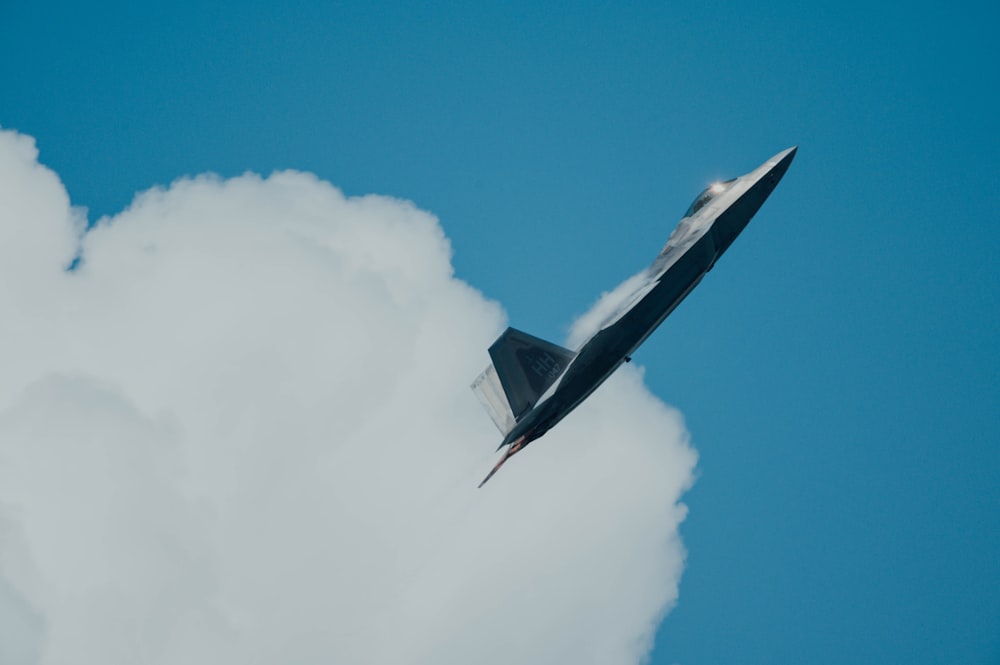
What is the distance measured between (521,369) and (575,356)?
269cm

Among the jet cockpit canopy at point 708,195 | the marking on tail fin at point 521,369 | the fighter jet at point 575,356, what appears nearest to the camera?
the fighter jet at point 575,356

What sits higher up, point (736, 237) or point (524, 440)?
point (736, 237)

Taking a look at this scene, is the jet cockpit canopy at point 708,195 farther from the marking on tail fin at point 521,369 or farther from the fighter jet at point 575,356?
the marking on tail fin at point 521,369

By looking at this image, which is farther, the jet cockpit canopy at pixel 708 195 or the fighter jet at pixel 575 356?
the jet cockpit canopy at pixel 708 195

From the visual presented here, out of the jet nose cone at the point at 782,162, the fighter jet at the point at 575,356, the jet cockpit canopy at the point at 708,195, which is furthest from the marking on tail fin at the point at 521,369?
the jet nose cone at the point at 782,162

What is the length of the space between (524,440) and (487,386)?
162 inches

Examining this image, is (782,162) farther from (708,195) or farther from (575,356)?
(575,356)

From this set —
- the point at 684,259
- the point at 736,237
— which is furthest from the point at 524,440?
the point at 736,237

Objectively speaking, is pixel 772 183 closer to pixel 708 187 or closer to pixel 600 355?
pixel 708 187

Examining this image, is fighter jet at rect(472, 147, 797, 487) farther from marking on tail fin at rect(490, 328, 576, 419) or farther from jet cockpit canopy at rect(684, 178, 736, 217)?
jet cockpit canopy at rect(684, 178, 736, 217)

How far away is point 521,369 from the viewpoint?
4181 centimetres

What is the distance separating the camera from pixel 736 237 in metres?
47.1

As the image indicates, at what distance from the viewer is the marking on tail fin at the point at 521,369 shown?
41.6 m

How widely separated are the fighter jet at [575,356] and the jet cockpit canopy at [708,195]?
3679mm
